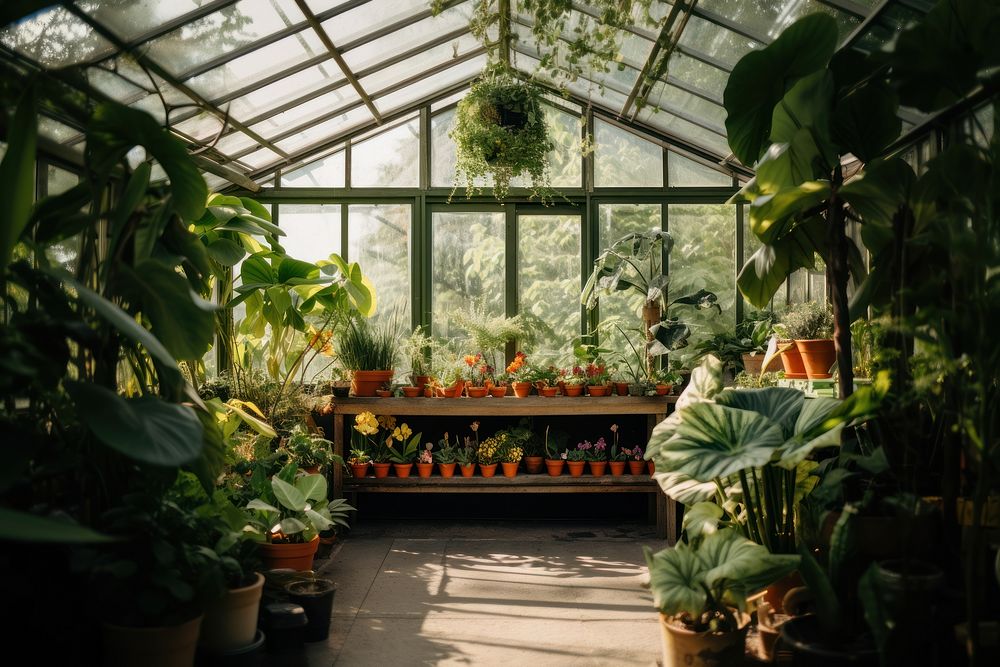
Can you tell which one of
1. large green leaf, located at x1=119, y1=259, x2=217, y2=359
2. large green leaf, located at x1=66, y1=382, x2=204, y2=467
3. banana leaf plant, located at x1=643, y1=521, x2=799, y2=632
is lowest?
banana leaf plant, located at x1=643, y1=521, x2=799, y2=632

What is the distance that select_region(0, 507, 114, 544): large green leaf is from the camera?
1459 millimetres

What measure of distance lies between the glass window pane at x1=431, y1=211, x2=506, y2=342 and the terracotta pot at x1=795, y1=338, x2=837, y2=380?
2.91m

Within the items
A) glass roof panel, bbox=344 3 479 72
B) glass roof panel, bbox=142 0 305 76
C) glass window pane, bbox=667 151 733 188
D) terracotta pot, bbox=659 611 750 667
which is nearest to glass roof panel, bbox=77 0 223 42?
glass roof panel, bbox=142 0 305 76

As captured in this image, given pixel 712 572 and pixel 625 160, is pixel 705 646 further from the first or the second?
pixel 625 160

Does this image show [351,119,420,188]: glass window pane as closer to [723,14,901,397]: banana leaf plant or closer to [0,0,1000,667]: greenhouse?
[0,0,1000,667]: greenhouse

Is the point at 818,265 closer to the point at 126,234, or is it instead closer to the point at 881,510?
the point at 881,510

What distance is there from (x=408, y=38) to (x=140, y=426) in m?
3.98

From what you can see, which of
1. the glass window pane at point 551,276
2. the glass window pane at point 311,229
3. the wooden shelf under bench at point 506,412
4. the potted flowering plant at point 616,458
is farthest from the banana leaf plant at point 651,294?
the glass window pane at point 311,229

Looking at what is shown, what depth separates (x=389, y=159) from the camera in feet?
21.2

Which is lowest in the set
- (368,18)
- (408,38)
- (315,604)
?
(315,604)

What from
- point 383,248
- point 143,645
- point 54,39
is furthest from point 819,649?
point 383,248

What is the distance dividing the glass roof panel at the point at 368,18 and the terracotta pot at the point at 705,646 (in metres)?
3.74

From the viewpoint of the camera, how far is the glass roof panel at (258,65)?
175 inches

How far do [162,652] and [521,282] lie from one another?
4476 mm
